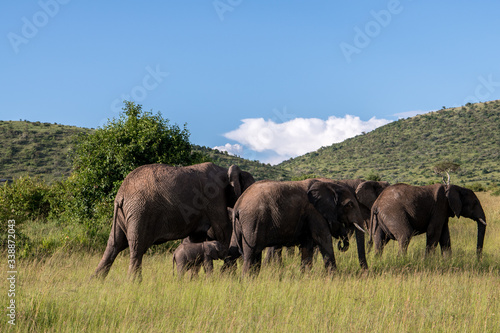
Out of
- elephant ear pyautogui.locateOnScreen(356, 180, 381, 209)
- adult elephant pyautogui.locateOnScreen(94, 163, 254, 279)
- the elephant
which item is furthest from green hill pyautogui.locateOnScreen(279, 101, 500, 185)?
adult elephant pyautogui.locateOnScreen(94, 163, 254, 279)

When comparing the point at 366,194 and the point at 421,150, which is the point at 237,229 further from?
the point at 421,150

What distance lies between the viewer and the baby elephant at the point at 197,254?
390 inches

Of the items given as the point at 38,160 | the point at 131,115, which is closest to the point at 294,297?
the point at 131,115

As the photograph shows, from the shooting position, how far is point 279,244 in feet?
33.2

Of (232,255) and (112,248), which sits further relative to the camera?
(232,255)

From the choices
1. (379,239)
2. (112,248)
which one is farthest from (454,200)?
(112,248)

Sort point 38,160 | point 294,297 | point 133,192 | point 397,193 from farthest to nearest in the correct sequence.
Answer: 1. point 38,160
2. point 397,193
3. point 133,192
4. point 294,297

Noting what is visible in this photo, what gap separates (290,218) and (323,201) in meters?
0.98

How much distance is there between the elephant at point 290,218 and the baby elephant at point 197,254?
1.54 feet

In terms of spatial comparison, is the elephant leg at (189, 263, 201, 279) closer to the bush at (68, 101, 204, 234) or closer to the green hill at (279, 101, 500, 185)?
the bush at (68, 101, 204, 234)

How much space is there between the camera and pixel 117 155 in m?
15.1

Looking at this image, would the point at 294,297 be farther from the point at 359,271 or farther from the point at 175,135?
the point at 175,135

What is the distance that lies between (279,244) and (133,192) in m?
3.12


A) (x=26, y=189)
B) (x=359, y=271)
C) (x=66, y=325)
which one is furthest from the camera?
(x=26, y=189)
